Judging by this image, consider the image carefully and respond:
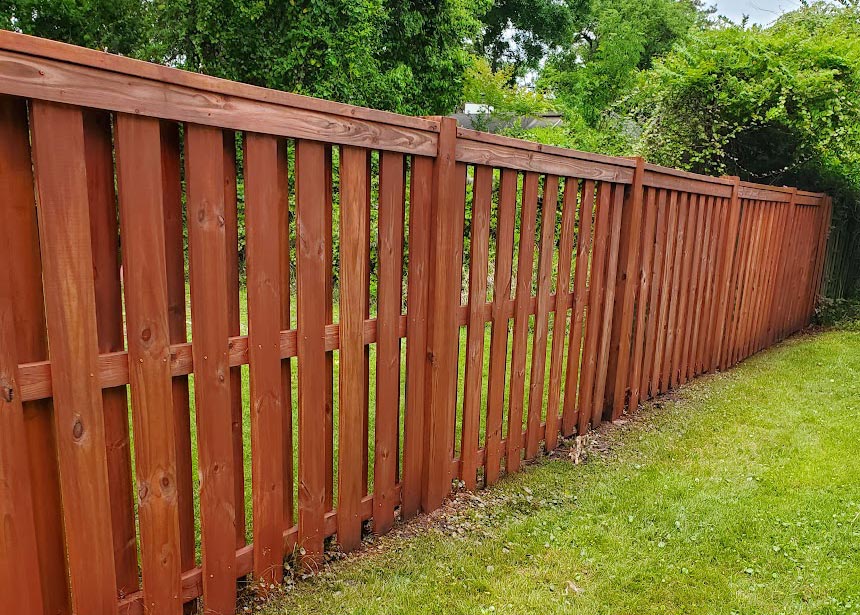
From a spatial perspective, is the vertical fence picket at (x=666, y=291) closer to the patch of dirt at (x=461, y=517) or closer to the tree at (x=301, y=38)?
the patch of dirt at (x=461, y=517)

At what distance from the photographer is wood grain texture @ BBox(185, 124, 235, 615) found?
6.37 feet

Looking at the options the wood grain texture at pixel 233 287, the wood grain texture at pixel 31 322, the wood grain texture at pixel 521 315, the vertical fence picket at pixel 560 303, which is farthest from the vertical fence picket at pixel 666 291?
the wood grain texture at pixel 31 322

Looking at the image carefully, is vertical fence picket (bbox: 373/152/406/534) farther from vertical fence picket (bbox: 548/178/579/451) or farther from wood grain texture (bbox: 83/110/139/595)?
vertical fence picket (bbox: 548/178/579/451)

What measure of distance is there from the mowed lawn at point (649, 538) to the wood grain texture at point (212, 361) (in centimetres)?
33

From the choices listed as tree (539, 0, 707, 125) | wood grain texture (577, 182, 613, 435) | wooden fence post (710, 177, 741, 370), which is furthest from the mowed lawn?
tree (539, 0, 707, 125)

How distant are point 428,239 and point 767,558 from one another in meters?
2.20

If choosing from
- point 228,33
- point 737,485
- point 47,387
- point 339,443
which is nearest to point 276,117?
point 47,387

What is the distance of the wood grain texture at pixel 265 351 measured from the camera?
2105mm

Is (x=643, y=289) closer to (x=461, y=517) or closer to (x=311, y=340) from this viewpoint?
(x=461, y=517)

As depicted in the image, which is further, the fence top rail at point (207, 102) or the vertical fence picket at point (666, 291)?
the vertical fence picket at point (666, 291)

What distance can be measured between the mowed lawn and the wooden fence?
0.25 m

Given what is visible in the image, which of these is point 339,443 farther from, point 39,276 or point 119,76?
point 119,76

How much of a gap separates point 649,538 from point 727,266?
3.90m

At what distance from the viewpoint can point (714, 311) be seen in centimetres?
597
